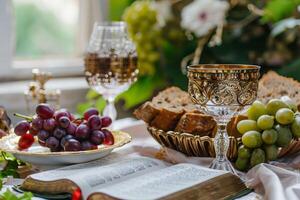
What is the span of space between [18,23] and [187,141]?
1.29 m

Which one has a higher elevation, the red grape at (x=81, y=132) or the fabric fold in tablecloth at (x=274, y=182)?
the red grape at (x=81, y=132)

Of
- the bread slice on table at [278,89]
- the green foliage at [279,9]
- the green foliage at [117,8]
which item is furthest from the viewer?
the green foliage at [117,8]

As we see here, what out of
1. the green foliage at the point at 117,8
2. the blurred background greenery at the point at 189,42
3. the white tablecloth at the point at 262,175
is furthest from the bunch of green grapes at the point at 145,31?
the white tablecloth at the point at 262,175

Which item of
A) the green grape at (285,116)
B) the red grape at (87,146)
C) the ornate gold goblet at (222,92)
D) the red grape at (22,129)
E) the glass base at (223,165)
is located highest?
the ornate gold goblet at (222,92)

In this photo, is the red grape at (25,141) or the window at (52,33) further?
the window at (52,33)

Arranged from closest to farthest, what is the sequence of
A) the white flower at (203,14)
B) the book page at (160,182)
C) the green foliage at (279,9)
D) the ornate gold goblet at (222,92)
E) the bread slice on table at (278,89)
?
the book page at (160,182) → the ornate gold goblet at (222,92) → the bread slice on table at (278,89) → the white flower at (203,14) → the green foliage at (279,9)

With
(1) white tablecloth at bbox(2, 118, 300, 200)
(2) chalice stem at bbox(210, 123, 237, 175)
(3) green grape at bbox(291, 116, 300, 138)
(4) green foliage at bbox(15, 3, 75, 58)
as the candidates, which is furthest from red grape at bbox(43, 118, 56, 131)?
(4) green foliage at bbox(15, 3, 75, 58)

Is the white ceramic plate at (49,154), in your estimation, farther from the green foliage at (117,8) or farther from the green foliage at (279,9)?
the green foliage at (117,8)

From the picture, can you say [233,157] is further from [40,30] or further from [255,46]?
[40,30]

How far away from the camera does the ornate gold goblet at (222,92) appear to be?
3.00 feet

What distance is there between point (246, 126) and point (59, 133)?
0.31m

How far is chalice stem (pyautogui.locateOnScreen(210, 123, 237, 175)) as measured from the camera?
954 millimetres

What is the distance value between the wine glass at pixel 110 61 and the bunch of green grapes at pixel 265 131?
37cm

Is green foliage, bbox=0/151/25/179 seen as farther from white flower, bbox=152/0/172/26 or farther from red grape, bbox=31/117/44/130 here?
white flower, bbox=152/0/172/26
